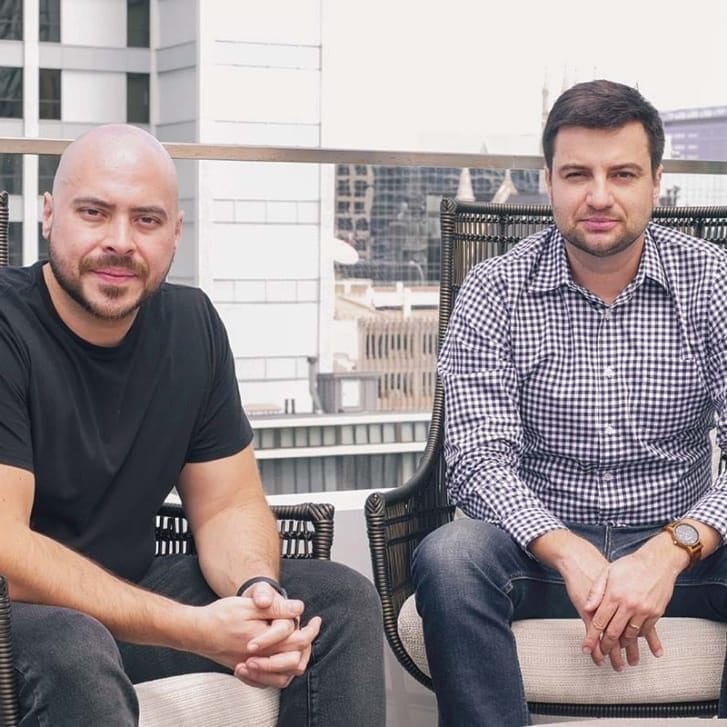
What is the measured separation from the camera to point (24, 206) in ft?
9.37

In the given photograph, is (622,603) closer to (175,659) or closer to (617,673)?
(617,673)

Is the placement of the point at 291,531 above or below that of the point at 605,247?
below

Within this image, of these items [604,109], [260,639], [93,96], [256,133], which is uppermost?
[93,96]

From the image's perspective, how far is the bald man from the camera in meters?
1.75

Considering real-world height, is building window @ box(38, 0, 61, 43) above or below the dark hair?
above

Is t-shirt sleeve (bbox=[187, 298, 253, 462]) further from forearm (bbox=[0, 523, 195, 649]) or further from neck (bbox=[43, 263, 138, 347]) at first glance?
forearm (bbox=[0, 523, 195, 649])

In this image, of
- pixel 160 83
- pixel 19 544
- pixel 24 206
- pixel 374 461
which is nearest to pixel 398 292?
pixel 374 461

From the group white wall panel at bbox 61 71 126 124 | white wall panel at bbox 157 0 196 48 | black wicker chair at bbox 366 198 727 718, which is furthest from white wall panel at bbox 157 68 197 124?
black wicker chair at bbox 366 198 727 718

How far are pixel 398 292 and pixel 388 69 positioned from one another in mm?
23058

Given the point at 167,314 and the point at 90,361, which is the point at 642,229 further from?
the point at 90,361

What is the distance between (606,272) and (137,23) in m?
40.4

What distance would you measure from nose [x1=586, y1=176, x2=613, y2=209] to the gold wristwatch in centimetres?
57

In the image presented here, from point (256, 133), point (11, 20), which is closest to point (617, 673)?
point (11, 20)

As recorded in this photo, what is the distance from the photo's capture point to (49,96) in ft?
120
